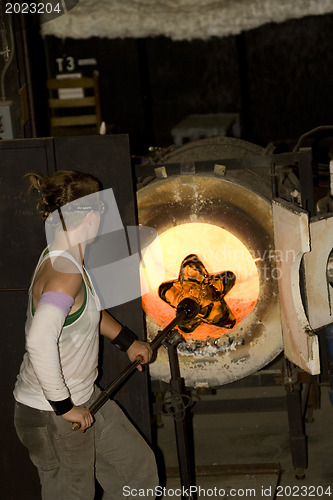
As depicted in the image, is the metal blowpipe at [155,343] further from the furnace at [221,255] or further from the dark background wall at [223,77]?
the dark background wall at [223,77]

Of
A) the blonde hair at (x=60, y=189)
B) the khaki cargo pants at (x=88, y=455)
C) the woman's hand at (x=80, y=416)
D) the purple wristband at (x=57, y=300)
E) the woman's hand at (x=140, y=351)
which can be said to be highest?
the blonde hair at (x=60, y=189)

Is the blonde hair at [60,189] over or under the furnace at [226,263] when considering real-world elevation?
over

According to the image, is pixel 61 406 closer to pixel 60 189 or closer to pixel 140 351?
pixel 140 351

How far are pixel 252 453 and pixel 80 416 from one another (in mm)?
1857

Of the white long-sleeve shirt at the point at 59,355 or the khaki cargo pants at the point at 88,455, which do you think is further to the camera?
the khaki cargo pants at the point at 88,455

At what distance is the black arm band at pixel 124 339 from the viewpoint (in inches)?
125

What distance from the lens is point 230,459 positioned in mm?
4223

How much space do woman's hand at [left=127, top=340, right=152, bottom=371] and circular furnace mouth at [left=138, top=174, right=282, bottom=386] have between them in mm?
412

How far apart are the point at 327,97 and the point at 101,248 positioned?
5.97 meters

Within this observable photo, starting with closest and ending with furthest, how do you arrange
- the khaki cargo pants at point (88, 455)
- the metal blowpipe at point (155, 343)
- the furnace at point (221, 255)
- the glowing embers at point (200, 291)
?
the metal blowpipe at point (155, 343) → the khaki cargo pants at point (88, 455) → the glowing embers at point (200, 291) → the furnace at point (221, 255)

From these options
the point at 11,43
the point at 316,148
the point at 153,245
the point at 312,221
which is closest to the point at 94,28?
the point at 11,43

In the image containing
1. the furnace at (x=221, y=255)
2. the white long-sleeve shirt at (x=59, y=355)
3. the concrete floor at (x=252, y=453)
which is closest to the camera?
the white long-sleeve shirt at (x=59, y=355)

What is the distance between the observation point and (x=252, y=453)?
14.0ft

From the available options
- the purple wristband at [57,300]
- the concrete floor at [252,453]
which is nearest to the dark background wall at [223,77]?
the concrete floor at [252,453]
